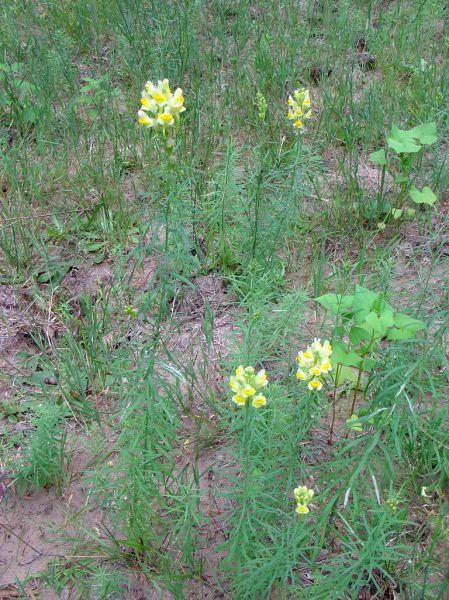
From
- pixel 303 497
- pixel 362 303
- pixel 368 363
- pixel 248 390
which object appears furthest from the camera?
pixel 368 363

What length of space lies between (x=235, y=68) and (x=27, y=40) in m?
1.65

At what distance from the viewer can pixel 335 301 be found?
7.64ft

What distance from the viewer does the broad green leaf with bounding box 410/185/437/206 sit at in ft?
10.6

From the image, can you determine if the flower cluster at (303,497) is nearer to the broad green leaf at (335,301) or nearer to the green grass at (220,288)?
the green grass at (220,288)

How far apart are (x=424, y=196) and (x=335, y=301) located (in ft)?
4.10

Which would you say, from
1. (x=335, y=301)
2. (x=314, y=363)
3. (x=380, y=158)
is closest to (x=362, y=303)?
(x=335, y=301)

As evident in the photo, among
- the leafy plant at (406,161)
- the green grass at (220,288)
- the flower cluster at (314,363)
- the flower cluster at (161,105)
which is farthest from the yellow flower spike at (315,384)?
the leafy plant at (406,161)

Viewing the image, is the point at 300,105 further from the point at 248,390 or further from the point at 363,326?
the point at 248,390

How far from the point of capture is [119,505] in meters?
2.26

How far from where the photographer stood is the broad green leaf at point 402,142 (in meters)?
3.12

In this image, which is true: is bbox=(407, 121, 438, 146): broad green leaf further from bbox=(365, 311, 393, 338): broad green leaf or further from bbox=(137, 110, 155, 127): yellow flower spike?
bbox=(137, 110, 155, 127): yellow flower spike

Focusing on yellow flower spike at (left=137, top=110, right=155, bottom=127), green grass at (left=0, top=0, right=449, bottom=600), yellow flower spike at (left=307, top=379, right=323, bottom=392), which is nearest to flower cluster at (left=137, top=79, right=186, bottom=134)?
yellow flower spike at (left=137, top=110, right=155, bottom=127)

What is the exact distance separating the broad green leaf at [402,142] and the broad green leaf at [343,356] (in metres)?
1.25

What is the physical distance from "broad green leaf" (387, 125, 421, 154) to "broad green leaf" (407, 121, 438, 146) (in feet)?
0.11
